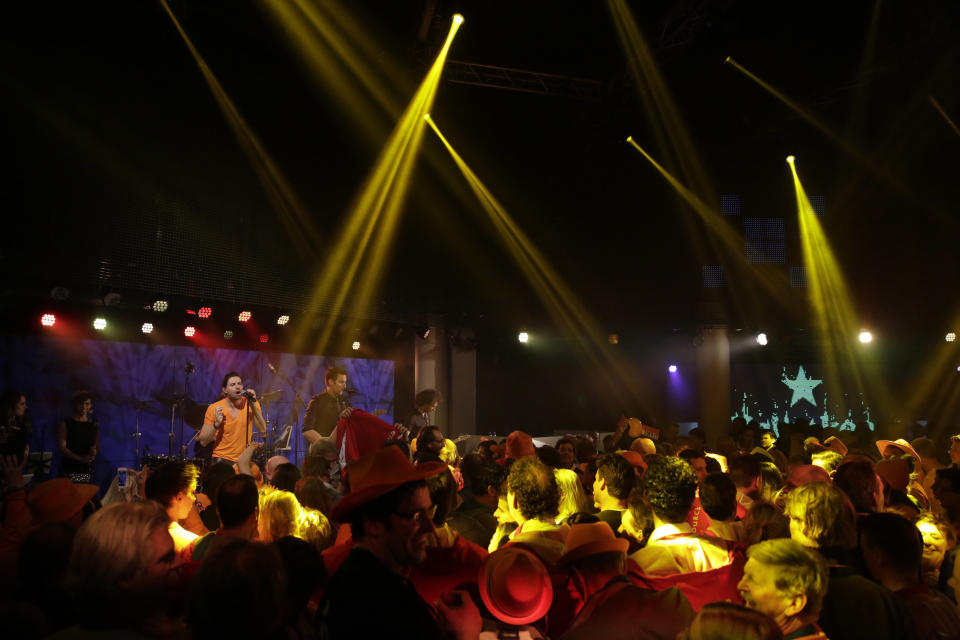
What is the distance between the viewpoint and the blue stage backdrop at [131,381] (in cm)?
834

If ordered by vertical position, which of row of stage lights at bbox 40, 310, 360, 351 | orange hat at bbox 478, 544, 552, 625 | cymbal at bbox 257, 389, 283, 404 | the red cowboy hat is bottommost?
orange hat at bbox 478, 544, 552, 625

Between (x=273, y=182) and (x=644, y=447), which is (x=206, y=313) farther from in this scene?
(x=644, y=447)

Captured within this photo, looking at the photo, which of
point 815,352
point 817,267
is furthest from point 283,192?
point 815,352

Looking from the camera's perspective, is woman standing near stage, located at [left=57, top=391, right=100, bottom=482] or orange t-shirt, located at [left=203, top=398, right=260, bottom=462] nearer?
woman standing near stage, located at [left=57, top=391, right=100, bottom=482]

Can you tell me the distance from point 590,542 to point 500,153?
9.67 m

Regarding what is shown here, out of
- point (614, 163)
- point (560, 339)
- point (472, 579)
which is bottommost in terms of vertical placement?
point (472, 579)

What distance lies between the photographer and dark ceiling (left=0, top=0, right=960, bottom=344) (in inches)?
293

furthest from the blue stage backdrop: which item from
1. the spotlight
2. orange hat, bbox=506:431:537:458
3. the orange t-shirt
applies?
orange hat, bbox=506:431:537:458

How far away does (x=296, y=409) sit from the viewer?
11297mm

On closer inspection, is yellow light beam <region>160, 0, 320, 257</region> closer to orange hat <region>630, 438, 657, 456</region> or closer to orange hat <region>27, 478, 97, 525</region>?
orange hat <region>630, 438, 657, 456</region>

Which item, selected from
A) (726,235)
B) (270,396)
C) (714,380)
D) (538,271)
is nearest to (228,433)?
(270,396)

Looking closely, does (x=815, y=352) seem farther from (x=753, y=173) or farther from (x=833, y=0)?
(x=833, y=0)

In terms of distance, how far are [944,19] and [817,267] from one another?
5601mm

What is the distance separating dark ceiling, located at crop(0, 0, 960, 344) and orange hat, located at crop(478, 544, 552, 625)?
6.44 meters
